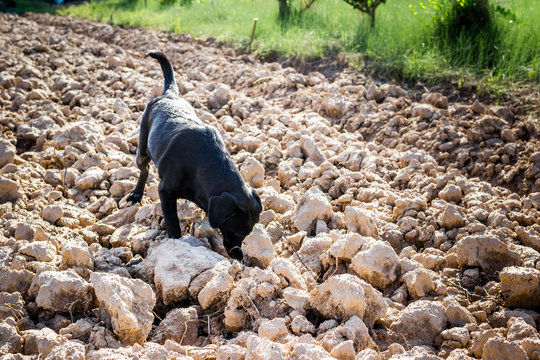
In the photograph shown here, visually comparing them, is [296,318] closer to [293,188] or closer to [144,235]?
[144,235]

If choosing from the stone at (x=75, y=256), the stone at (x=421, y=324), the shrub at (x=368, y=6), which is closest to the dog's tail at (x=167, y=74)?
the stone at (x=75, y=256)

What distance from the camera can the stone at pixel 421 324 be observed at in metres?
2.89

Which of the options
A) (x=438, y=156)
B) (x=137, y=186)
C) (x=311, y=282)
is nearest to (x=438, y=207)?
(x=438, y=156)

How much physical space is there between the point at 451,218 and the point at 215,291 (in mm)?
2261

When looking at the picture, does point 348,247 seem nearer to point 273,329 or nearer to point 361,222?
point 361,222

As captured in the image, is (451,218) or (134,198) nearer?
(451,218)

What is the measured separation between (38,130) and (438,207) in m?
5.17

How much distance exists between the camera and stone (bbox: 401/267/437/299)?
3279mm

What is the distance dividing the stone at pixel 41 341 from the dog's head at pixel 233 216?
1367mm

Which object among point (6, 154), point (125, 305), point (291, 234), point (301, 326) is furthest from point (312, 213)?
point (6, 154)

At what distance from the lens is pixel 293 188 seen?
5.03 m

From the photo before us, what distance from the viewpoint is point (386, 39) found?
8469 mm

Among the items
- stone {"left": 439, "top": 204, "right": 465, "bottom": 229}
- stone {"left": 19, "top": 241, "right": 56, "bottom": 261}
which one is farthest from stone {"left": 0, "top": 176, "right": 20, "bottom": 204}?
stone {"left": 439, "top": 204, "right": 465, "bottom": 229}

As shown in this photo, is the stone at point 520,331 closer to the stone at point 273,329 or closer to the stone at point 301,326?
the stone at point 301,326
